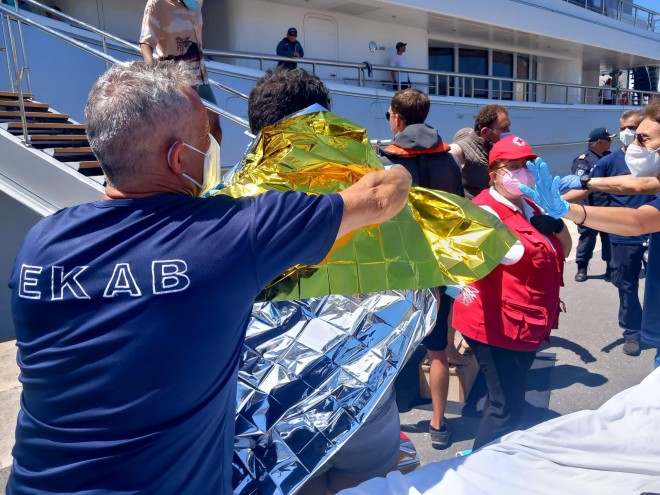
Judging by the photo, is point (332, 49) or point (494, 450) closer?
point (494, 450)

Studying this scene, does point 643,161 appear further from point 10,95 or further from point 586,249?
point 10,95

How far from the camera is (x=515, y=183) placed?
2.59 metres

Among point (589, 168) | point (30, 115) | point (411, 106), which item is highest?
point (30, 115)

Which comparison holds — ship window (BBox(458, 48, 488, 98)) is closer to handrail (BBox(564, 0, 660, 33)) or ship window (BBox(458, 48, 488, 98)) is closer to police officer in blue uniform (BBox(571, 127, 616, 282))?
handrail (BBox(564, 0, 660, 33))

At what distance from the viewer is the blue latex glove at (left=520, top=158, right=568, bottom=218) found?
2.38m

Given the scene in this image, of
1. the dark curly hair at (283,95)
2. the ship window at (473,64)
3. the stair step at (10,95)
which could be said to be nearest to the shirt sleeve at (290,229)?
the dark curly hair at (283,95)

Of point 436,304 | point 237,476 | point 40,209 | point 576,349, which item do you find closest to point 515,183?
point 436,304

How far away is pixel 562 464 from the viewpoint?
1.81 m

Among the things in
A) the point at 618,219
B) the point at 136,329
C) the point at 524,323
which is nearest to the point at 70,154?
the point at 524,323

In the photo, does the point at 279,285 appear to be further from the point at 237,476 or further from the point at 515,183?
the point at 515,183

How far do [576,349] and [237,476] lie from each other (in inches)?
143

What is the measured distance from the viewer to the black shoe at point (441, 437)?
3094 mm

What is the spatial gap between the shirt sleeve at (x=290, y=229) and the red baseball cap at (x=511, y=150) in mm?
1525

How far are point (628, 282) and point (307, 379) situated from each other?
3.81 m
